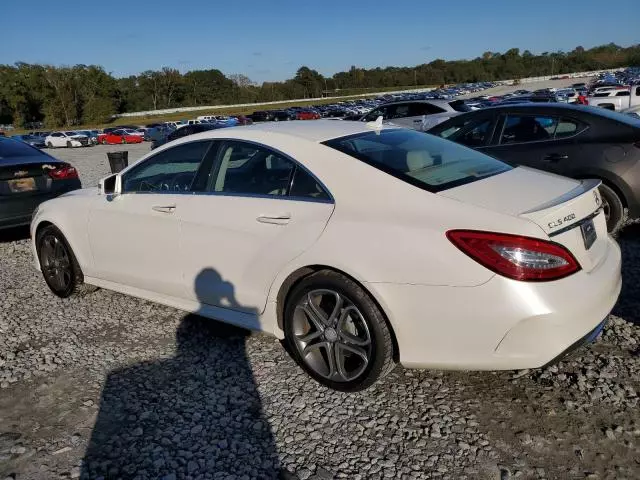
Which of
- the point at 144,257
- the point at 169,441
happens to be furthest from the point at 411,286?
the point at 144,257

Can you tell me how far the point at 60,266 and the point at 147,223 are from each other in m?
1.50

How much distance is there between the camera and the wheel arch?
2.78m

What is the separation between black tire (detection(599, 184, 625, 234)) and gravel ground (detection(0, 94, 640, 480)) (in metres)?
1.73

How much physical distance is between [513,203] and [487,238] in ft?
1.05

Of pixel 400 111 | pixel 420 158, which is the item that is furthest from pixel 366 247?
pixel 400 111

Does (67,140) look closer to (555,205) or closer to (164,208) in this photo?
(164,208)

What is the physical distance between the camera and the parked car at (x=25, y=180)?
6.67 m

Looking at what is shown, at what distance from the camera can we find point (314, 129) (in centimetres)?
359

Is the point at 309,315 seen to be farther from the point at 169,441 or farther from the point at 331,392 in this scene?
the point at 169,441

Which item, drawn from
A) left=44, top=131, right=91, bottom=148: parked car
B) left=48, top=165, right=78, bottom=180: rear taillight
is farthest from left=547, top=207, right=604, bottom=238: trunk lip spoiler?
left=44, top=131, right=91, bottom=148: parked car

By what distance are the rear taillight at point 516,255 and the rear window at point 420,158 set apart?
0.44m

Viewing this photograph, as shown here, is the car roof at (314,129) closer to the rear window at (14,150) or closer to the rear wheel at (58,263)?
the rear wheel at (58,263)

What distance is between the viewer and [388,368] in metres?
2.91

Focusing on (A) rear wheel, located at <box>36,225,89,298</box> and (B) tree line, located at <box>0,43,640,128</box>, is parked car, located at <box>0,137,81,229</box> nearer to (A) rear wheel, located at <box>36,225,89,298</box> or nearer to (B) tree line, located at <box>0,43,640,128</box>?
(A) rear wheel, located at <box>36,225,89,298</box>
